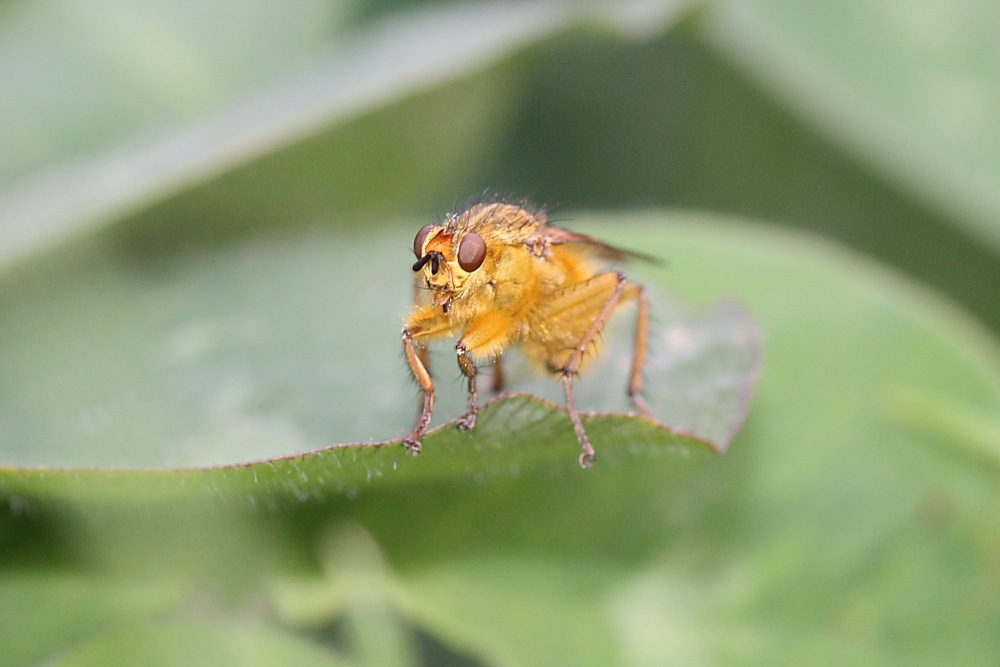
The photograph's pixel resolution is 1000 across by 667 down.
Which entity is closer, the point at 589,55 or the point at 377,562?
the point at 377,562

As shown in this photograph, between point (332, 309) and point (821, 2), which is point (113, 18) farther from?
point (821, 2)

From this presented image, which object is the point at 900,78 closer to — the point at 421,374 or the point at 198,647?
the point at 421,374

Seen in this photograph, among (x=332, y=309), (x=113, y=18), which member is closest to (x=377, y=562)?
(x=332, y=309)

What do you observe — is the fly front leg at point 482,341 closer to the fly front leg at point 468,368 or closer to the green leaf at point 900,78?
the fly front leg at point 468,368

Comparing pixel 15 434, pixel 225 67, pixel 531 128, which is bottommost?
pixel 15 434

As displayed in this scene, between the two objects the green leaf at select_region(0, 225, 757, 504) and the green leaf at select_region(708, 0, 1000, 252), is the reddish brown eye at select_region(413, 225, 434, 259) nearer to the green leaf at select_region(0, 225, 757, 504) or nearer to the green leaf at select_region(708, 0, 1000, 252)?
the green leaf at select_region(0, 225, 757, 504)

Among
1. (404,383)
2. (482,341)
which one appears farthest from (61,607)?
(482,341)

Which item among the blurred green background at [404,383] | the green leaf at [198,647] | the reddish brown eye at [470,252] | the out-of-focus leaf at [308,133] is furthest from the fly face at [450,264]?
the green leaf at [198,647]
